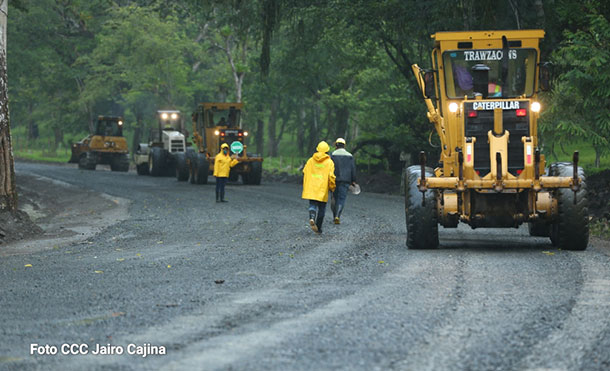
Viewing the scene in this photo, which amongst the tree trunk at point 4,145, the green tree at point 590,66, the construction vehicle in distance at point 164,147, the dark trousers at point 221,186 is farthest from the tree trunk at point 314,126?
the tree trunk at point 4,145

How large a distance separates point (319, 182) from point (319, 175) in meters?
0.17

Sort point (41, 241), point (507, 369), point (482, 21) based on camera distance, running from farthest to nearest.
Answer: point (482, 21)
point (41, 241)
point (507, 369)

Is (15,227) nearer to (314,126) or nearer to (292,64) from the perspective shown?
(292,64)

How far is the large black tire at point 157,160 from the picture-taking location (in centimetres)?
4379

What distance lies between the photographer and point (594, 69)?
19.5 meters

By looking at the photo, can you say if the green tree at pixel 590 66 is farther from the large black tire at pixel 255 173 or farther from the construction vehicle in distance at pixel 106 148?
the construction vehicle in distance at pixel 106 148

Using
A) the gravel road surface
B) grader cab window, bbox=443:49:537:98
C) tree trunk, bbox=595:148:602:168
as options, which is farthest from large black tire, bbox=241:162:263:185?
grader cab window, bbox=443:49:537:98

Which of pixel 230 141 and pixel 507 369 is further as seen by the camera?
pixel 230 141

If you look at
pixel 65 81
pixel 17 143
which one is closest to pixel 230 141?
pixel 65 81

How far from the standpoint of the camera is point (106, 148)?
171 ft

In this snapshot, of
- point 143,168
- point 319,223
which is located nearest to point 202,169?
point 143,168

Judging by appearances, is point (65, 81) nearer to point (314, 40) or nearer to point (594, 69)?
point (314, 40)

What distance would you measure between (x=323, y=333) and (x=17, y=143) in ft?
265

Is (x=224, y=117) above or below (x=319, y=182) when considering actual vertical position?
above
